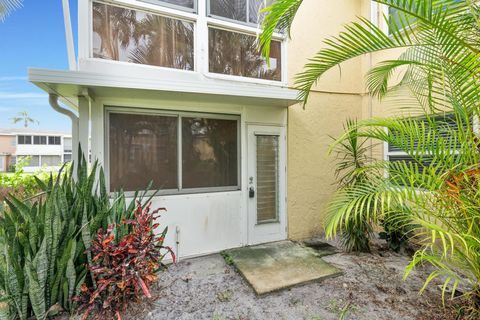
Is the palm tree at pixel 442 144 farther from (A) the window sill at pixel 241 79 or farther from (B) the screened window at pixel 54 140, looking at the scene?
(B) the screened window at pixel 54 140

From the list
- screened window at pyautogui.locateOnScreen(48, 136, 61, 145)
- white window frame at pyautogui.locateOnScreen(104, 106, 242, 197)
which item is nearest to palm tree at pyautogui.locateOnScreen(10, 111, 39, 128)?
screened window at pyautogui.locateOnScreen(48, 136, 61, 145)

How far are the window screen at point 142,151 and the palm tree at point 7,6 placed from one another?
2.80 m

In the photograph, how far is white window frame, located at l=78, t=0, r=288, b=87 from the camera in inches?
146

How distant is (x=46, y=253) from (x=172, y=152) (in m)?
2.33

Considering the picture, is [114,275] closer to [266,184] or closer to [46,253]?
[46,253]

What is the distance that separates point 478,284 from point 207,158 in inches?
160

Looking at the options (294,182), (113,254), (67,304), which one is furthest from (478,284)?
(67,304)

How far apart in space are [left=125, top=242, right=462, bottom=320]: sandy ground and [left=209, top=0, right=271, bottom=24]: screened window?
4.82 meters

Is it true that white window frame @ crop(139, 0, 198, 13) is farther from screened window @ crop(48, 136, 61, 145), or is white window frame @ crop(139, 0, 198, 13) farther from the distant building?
screened window @ crop(48, 136, 61, 145)

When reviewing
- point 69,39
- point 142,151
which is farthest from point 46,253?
point 69,39

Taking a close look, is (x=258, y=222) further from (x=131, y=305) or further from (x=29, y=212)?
(x=29, y=212)

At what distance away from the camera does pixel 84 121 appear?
3.74m

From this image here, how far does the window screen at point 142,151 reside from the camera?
3.98m

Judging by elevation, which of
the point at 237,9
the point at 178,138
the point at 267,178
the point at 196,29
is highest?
the point at 237,9
